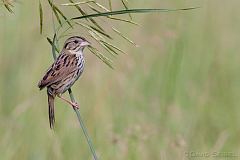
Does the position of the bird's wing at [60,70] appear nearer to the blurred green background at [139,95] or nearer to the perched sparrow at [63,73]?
the perched sparrow at [63,73]

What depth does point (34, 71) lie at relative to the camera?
6156mm

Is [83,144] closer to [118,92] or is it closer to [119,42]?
[118,92]

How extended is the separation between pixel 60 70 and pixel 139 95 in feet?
10.4

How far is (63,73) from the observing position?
2926mm

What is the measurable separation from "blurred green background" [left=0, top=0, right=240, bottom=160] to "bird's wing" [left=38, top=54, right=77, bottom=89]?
1.73 m

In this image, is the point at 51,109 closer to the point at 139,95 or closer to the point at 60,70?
the point at 60,70

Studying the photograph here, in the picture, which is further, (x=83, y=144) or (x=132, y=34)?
(x=132, y=34)

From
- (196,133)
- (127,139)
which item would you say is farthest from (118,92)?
(127,139)

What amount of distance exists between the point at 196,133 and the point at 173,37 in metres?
0.67

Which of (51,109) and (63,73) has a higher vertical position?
(63,73)

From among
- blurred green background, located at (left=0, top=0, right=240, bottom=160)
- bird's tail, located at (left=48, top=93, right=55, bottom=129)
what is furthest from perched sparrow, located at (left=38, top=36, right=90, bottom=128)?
blurred green background, located at (left=0, top=0, right=240, bottom=160)

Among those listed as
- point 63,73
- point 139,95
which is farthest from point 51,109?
point 139,95

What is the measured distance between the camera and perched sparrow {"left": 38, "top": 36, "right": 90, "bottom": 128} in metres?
2.86

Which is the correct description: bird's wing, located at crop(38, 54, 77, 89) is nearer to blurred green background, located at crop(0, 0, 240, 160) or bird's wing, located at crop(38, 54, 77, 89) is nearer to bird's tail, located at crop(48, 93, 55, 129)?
bird's tail, located at crop(48, 93, 55, 129)
